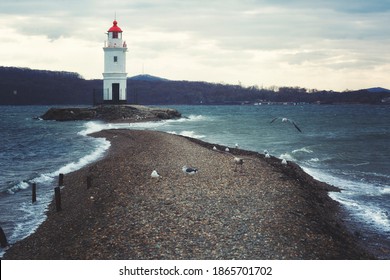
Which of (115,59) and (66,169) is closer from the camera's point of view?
(66,169)

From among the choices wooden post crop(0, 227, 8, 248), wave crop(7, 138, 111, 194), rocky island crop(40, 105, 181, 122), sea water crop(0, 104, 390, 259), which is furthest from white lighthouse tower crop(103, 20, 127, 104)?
wooden post crop(0, 227, 8, 248)

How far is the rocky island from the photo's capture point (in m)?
64.6

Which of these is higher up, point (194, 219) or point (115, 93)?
point (115, 93)

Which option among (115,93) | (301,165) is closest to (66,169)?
(301,165)

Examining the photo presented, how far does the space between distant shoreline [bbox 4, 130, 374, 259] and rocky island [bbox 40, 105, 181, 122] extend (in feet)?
144

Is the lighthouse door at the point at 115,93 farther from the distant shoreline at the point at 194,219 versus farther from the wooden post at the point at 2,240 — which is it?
the wooden post at the point at 2,240

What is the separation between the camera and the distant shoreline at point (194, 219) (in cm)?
1093

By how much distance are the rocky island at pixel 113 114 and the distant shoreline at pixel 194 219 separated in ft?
144

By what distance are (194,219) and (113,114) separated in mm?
53937

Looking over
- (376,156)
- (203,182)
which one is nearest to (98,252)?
(203,182)

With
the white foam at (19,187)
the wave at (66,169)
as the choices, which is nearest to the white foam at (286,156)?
the wave at (66,169)

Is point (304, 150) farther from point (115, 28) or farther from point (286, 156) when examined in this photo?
point (115, 28)

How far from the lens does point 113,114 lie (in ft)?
213
